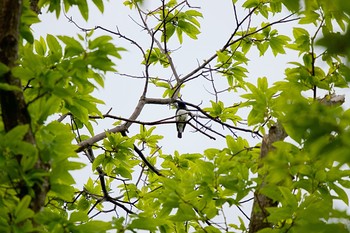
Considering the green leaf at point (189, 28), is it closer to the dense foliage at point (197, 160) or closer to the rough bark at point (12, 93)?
the dense foliage at point (197, 160)

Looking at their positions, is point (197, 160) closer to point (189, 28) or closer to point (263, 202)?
point (263, 202)

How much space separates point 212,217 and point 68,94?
36.9 inches

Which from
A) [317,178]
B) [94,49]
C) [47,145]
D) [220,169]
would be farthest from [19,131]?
[317,178]

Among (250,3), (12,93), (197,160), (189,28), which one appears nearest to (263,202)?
(197,160)

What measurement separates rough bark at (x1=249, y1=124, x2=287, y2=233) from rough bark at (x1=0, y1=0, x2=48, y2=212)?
3.20ft

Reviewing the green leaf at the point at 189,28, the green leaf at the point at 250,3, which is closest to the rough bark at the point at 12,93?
the green leaf at the point at 189,28

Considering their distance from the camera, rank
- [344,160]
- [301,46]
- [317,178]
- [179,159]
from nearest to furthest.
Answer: [344,160] < [317,178] < [301,46] < [179,159]

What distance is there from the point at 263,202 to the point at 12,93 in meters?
1.37

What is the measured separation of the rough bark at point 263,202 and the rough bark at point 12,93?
976mm

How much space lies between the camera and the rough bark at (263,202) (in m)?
2.30

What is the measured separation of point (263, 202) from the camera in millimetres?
2455

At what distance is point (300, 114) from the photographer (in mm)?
837

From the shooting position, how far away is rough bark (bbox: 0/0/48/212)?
5.50 feet

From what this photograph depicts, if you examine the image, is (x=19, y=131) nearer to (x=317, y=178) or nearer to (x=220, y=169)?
(x=220, y=169)
